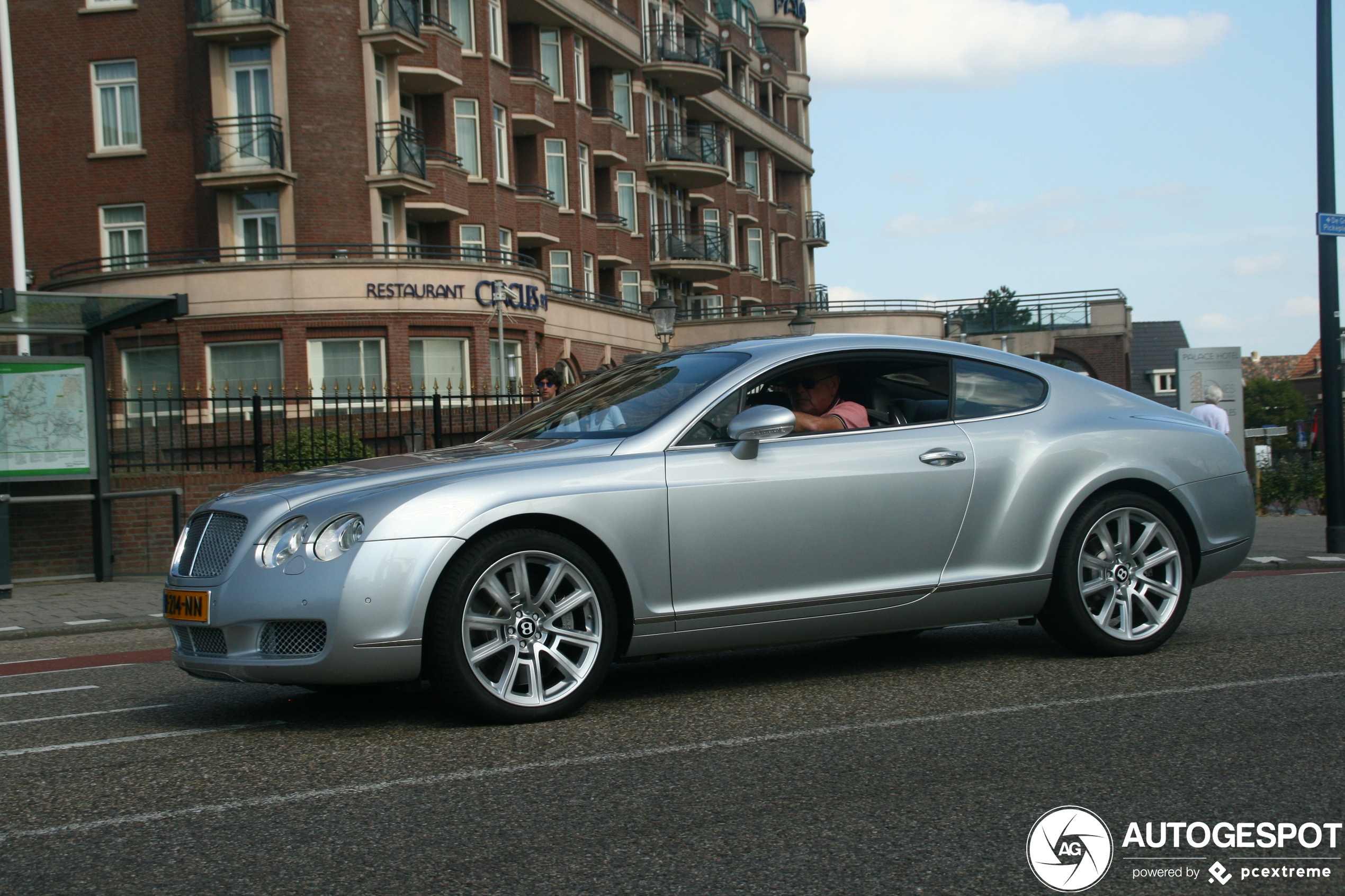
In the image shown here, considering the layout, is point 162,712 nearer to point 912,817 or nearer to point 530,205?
point 912,817

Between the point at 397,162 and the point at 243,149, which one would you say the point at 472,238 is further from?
the point at 243,149

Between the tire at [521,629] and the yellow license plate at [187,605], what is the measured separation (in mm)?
887

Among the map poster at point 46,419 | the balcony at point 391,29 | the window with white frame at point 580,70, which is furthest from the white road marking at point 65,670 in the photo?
the window with white frame at point 580,70

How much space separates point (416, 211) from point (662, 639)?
33639 mm

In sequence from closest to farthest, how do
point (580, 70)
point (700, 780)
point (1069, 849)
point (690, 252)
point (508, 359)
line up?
point (1069, 849)
point (700, 780)
point (508, 359)
point (580, 70)
point (690, 252)

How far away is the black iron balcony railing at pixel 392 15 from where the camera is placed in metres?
34.9

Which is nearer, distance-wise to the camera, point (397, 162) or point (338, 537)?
point (338, 537)

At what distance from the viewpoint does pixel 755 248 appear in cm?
6725

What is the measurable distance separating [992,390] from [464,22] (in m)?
35.5

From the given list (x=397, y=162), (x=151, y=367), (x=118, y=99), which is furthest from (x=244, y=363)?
(x=118, y=99)

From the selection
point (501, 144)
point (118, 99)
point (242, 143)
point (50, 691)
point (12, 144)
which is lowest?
point (50, 691)

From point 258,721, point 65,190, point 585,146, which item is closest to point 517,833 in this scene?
point 258,721

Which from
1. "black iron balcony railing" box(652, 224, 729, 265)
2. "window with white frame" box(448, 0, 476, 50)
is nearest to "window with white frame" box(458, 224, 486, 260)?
"window with white frame" box(448, 0, 476, 50)

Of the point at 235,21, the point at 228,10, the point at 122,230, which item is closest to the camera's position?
the point at 235,21
